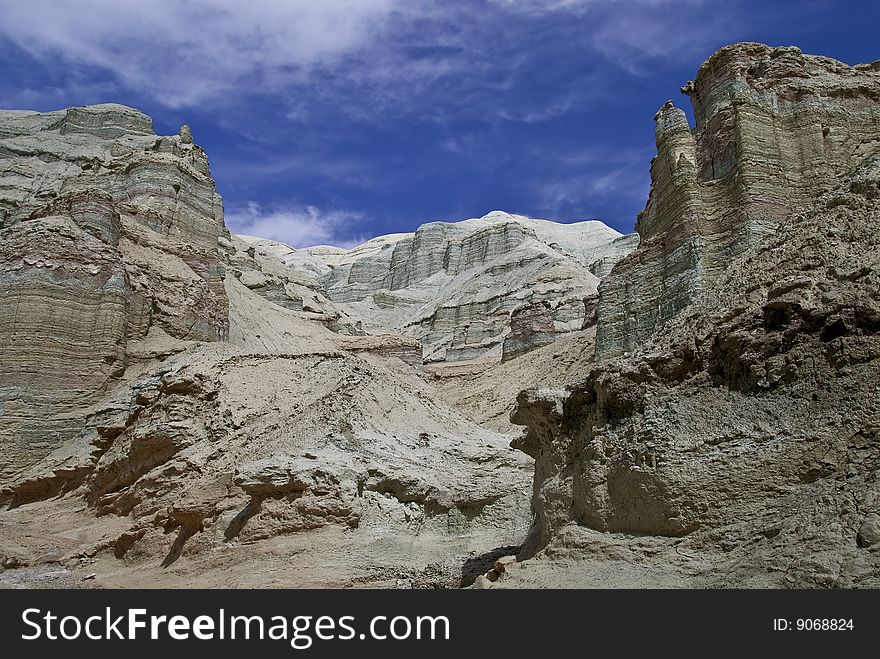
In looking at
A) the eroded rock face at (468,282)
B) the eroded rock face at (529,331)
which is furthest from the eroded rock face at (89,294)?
the eroded rock face at (468,282)

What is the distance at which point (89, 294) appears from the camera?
18734 millimetres

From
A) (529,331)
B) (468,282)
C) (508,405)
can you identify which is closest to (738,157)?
(508,405)

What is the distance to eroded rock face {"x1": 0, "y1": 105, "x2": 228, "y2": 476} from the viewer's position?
17016mm

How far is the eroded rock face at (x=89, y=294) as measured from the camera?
17016 millimetres

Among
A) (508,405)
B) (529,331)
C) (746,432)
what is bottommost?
(746,432)

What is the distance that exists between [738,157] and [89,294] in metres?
17.7

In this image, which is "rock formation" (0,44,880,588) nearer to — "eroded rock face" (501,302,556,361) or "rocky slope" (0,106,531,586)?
"rocky slope" (0,106,531,586)

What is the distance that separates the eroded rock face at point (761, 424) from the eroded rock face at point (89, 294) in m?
14.9

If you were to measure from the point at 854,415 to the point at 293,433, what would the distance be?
9.58 m

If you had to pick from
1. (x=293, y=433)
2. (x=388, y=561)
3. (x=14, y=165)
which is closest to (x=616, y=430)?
(x=388, y=561)

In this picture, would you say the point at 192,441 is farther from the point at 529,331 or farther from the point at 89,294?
the point at 529,331

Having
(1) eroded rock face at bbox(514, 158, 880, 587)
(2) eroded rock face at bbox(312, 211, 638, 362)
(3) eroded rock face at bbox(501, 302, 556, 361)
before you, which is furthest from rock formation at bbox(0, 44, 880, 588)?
(2) eroded rock face at bbox(312, 211, 638, 362)
